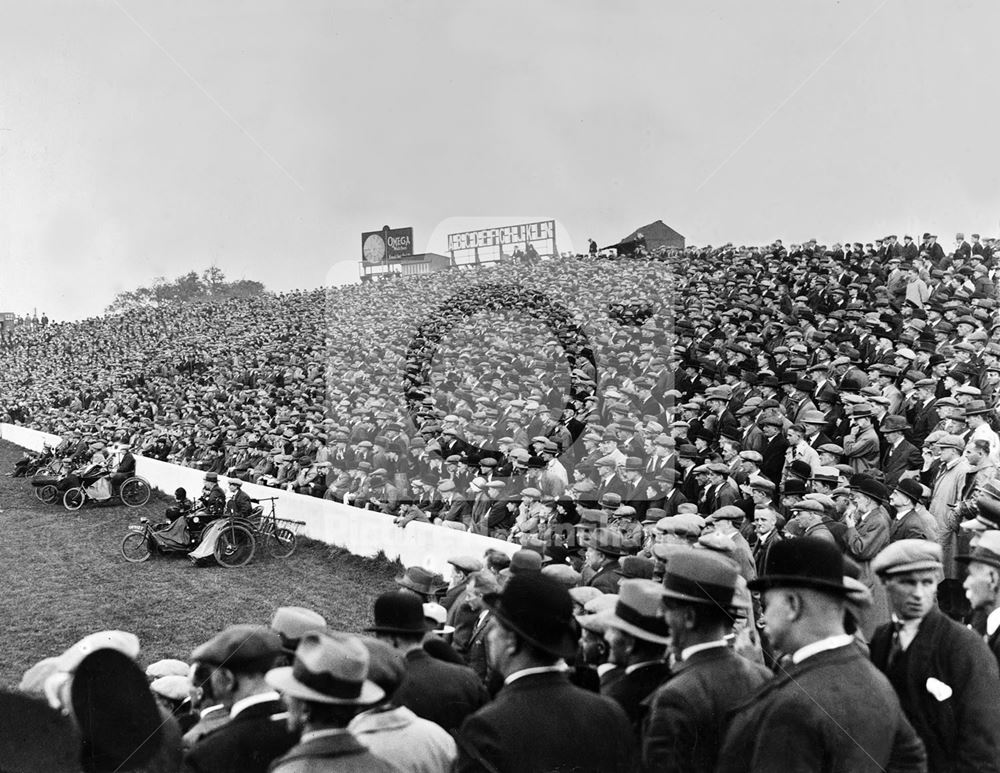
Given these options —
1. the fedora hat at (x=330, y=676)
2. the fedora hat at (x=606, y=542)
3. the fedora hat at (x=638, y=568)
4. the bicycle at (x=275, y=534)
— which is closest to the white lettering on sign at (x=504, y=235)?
the bicycle at (x=275, y=534)

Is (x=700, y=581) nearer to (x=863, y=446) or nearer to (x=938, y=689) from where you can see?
(x=938, y=689)

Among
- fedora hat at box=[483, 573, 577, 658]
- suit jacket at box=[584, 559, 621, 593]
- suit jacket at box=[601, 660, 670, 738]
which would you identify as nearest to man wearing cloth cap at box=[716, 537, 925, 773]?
fedora hat at box=[483, 573, 577, 658]

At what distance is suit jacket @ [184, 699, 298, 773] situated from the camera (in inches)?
117

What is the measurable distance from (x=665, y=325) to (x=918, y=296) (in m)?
4.19

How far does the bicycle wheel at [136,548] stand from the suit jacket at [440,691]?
1211cm

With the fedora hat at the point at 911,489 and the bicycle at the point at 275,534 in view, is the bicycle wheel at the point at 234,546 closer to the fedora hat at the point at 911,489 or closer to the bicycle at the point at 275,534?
the bicycle at the point at 275,534

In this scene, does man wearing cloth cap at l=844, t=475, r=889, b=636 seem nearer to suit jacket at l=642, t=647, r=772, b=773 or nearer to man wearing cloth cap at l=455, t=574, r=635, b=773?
suit jacket at l=642, t=647, r=772, b=773

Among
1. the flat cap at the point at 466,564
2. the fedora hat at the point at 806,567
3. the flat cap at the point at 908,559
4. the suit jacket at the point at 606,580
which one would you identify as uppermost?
the fedora hat at the point at 806,567

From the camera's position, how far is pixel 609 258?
33.2 metres

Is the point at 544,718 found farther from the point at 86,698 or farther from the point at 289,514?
the point at 289,514

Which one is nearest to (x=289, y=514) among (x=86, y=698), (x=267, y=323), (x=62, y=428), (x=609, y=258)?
(x=86, y=698)

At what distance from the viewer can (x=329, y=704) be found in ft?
8.84

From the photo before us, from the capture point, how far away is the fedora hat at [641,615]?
3.55m

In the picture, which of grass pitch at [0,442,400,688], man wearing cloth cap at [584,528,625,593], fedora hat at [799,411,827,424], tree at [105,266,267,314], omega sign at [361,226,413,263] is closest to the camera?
man wearing cloth cap at [584,528,625,593]
